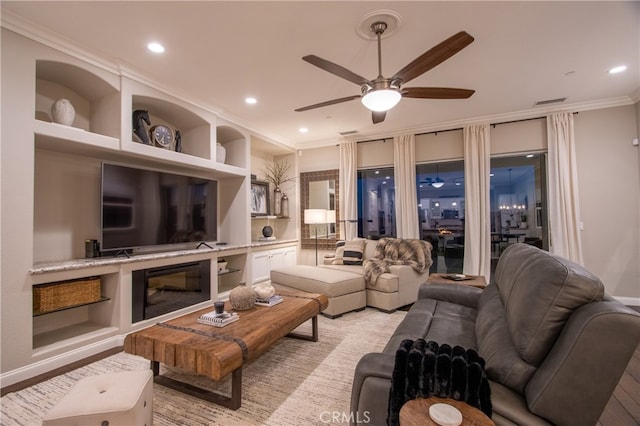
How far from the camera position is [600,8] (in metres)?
2.33

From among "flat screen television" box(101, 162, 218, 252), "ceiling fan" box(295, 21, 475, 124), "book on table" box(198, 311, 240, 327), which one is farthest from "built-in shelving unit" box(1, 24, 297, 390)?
"ceiling fan" box(295, 21, 475, 124)

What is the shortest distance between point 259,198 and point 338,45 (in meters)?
3.51

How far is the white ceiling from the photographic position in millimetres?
2320

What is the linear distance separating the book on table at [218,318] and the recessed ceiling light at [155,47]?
98.9 inches

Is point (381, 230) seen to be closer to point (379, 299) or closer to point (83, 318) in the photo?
point (379, 299)

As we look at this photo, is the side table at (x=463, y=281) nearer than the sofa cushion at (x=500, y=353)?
No

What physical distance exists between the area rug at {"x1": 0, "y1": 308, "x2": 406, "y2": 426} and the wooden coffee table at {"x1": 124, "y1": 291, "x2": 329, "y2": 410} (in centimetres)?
9

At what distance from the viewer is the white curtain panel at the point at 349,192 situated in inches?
225

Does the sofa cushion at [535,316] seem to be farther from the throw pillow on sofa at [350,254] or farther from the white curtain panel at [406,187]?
the white curtain panel at [406,187]

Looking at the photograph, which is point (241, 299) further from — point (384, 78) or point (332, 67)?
point (384, 78)

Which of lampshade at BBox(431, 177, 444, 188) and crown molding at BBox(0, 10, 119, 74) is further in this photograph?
lampshade at BBox(431, 177, 444, 188)

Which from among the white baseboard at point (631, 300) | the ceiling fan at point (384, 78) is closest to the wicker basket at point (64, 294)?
the ceiling fan at point (384, 78)

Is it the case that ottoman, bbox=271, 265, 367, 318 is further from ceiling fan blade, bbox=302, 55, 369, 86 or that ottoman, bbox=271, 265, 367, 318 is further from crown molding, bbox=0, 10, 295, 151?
crown molding, bbox=0, 10, 295, 151

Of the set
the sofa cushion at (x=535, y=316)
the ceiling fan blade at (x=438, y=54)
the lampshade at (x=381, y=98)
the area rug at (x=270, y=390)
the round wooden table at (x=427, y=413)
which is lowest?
the area rug at (x=270, y=390)
